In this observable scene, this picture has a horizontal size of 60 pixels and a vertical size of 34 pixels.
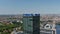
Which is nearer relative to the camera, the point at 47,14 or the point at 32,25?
the point at 32,25

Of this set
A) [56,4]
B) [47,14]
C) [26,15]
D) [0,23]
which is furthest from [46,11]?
[0,23]

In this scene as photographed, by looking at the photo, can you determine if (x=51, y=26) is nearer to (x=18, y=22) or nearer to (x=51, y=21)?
(x=51, y=21)

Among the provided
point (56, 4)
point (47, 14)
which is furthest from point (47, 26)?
point (56, 4)

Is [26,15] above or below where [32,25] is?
above

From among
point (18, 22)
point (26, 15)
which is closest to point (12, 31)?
point (18, 22)

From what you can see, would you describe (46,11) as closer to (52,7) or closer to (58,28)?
(52,7)

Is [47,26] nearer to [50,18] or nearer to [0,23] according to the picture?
[50,18]

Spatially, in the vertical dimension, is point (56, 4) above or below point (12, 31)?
above

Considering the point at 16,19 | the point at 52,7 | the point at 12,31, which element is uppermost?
the point at 52,7

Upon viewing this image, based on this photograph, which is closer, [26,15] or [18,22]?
[26,15]
